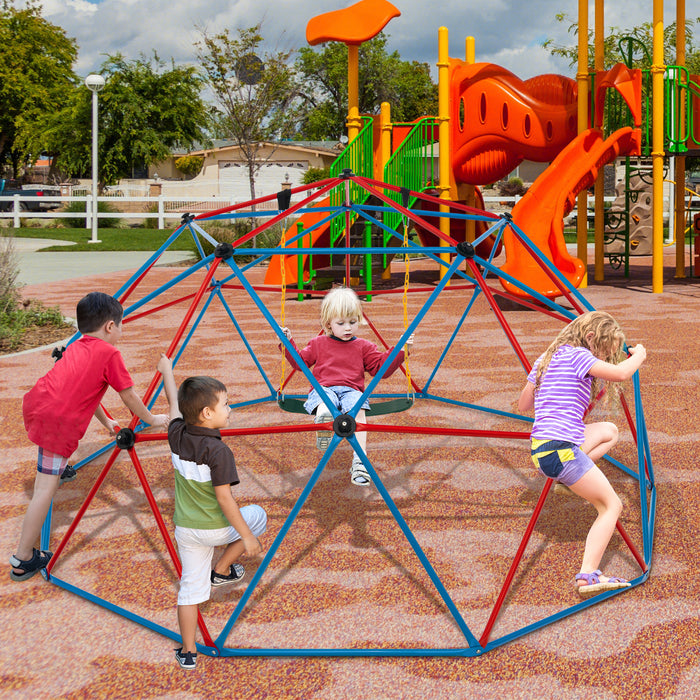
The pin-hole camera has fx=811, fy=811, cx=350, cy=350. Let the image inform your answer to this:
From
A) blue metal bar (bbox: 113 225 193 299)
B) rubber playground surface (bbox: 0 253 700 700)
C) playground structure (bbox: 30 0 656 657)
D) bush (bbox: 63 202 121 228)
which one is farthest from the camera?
bush (bbox: 63 202 121 228)

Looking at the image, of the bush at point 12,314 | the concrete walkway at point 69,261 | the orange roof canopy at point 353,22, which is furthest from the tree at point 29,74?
the bush at point 12,314

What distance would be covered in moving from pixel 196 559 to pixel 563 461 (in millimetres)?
1423

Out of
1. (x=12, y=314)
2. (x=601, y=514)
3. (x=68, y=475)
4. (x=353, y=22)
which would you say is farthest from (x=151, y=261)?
(x=353, y=22)

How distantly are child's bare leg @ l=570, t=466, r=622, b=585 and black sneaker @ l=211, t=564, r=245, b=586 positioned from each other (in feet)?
4.28

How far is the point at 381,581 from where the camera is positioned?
318 cm

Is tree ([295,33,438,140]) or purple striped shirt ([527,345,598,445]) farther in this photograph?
tree ([295,33,438,140])

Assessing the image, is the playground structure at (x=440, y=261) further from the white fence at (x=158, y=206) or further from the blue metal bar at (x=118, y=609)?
the white fence at (x=158, y=206)

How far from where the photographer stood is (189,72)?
4644 cm

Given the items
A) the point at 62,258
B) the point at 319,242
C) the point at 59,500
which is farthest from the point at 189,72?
the point at 59,500

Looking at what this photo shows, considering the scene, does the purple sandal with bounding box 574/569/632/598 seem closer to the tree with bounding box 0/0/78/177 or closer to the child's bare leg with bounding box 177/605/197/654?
the child's bare leg with bounding box 177/605/197/654

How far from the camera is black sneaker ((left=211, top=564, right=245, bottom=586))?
3.12 metres

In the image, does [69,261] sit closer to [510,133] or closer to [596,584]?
[510,133]

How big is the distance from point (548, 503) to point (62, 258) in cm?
1824

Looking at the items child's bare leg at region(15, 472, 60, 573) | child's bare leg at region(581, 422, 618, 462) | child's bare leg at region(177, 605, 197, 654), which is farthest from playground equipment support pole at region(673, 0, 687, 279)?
child's bare leg at region(177, 605, 197, 654)
